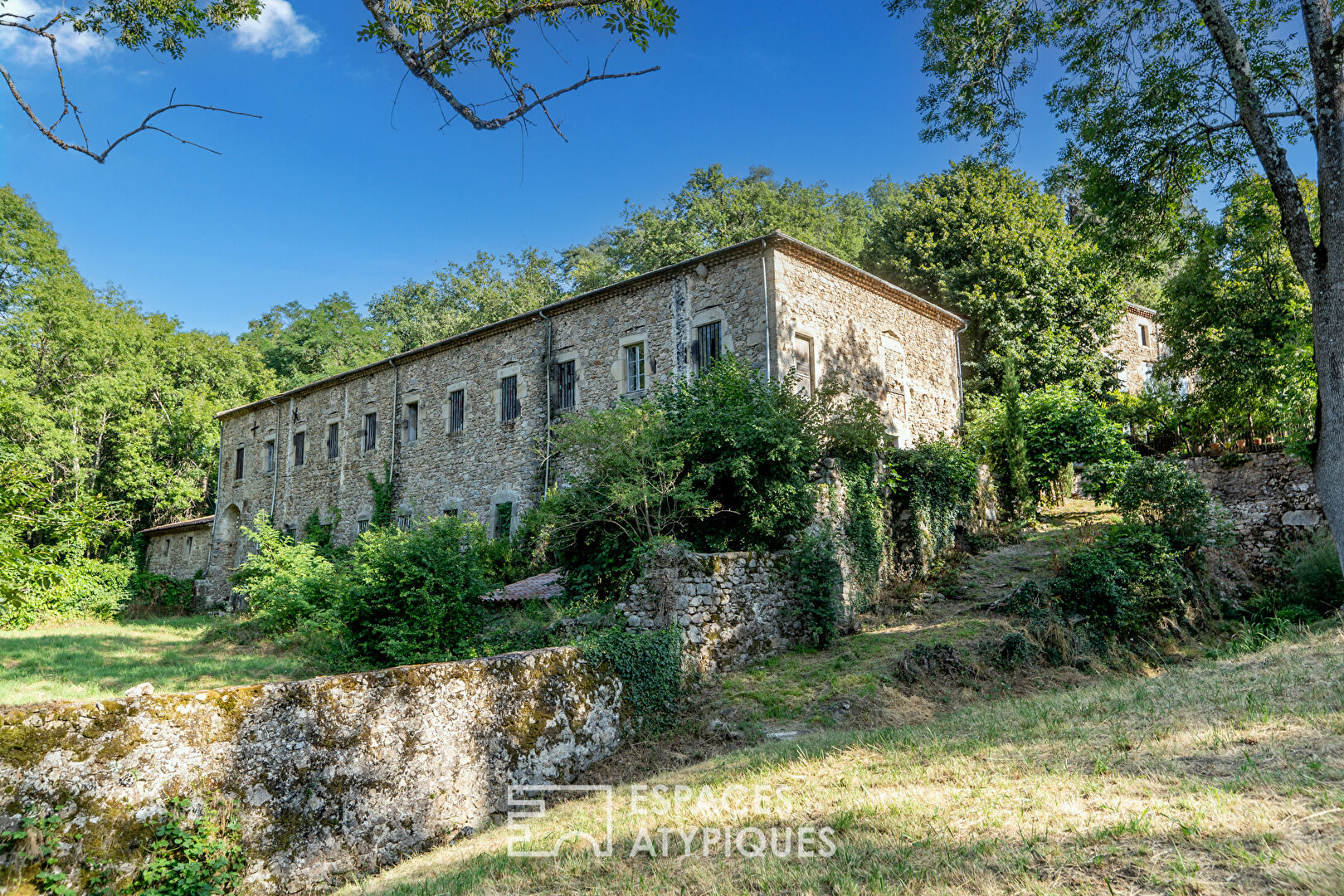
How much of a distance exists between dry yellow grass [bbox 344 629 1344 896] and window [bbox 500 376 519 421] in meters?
15.0

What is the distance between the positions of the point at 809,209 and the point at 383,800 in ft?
102

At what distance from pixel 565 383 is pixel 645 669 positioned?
40.3 feet

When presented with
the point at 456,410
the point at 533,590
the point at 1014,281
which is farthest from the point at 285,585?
the point at 1014,281

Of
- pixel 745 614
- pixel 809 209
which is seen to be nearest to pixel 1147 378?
pixel 809 209

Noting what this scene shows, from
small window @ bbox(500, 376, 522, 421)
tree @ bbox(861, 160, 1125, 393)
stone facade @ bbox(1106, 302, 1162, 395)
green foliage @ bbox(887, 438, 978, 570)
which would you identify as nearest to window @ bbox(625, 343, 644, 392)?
small window @ bbox(500, 376, 522, 421)

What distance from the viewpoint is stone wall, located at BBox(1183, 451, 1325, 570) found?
11703mm

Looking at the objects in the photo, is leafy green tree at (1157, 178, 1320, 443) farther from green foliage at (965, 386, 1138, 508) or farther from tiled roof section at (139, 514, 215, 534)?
tiled roof section at (139, 514, 215, 534)

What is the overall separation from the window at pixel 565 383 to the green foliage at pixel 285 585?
6.63m

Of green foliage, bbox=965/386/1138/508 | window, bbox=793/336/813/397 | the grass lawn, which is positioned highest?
window, bbox=793/336/813/397

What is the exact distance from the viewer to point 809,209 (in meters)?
32.1

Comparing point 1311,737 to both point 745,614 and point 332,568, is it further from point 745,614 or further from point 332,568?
point 332,568

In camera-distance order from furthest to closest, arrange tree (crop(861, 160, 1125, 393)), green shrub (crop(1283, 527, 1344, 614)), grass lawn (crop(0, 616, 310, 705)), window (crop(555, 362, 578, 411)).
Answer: tree (crop(861, 160, 1125, 393)) → window (crop(555, 362, 578, 411)) → grass lawn (crop(0, 616, 310, 705)) → green shrub (crop(1283, 527, 1344, 614))

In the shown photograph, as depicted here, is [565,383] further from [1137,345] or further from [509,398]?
[1137,345]

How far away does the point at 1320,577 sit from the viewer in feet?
32.7
